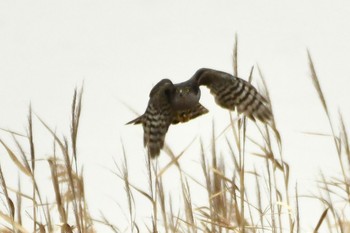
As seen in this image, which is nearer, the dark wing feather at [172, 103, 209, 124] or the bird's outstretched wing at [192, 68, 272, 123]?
the bird's outstretched wing at [192, 68, 272, 123]

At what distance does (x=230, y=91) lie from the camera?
446 centimetres

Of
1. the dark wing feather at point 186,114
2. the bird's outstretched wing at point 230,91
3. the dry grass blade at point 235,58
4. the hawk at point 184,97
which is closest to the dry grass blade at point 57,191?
the dry grass blade at point 235,58

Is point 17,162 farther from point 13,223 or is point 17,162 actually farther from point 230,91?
point 230,91

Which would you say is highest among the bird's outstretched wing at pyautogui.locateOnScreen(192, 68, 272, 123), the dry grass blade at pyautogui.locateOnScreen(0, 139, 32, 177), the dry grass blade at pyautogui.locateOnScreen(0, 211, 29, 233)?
the bird's outstretched wing at pyautogui.locateOnScreen(192, 68, 272, 123)

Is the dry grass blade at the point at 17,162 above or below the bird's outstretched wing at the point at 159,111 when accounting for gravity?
below

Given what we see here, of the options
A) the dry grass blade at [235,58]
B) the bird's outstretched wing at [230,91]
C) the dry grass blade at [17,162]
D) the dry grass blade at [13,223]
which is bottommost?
the dry grass blade at [13,223]

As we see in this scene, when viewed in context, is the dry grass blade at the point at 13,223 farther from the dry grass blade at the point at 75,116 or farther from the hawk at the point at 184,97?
the hawk at the point at 184,97

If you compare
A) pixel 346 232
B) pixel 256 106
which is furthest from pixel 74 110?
pixel 256 106

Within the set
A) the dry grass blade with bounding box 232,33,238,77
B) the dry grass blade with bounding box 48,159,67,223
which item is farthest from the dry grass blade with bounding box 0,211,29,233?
the dry grass blade with bounding box 232,33,238,77

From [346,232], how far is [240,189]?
418mm

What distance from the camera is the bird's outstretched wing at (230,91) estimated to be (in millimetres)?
3984

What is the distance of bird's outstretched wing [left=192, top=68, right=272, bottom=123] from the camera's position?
3984mm

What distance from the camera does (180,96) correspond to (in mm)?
4750

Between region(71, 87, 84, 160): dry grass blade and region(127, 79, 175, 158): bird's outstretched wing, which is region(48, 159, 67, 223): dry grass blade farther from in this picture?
region(127, 79, 175, 158): bird's outstretched wing
